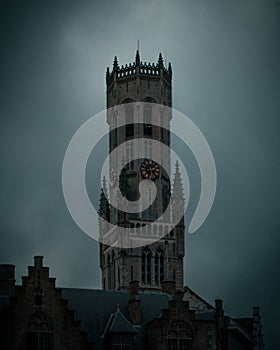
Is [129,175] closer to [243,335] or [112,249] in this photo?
[112,249]

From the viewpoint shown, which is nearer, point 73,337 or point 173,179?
point 73,337

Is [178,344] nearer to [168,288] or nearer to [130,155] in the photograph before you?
[168,288]

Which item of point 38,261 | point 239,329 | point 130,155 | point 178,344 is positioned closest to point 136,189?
point 130,155

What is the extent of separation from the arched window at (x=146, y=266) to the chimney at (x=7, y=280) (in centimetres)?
5409

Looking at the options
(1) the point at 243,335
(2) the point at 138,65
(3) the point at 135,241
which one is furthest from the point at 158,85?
(1) the point at 243,335

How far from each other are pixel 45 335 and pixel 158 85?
245 ft

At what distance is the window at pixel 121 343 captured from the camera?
75.7 metres

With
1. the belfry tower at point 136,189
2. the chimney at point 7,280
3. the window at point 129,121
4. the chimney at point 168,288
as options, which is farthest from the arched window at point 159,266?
the chimney at point 7,280

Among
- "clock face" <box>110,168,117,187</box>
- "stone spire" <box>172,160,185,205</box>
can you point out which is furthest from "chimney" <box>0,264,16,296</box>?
"clock face" <box>110,168,117,187</box>

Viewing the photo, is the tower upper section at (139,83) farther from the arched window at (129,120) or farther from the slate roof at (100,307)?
the slate roof at (100,307)

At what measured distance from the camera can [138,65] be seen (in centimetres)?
14600

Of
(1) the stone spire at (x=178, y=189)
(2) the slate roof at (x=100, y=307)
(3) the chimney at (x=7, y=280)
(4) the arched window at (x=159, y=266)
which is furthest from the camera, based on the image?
(1) the stone spire at (x=178, y=189)

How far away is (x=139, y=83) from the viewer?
14500 centimetres

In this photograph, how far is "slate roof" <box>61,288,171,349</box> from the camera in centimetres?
7700
